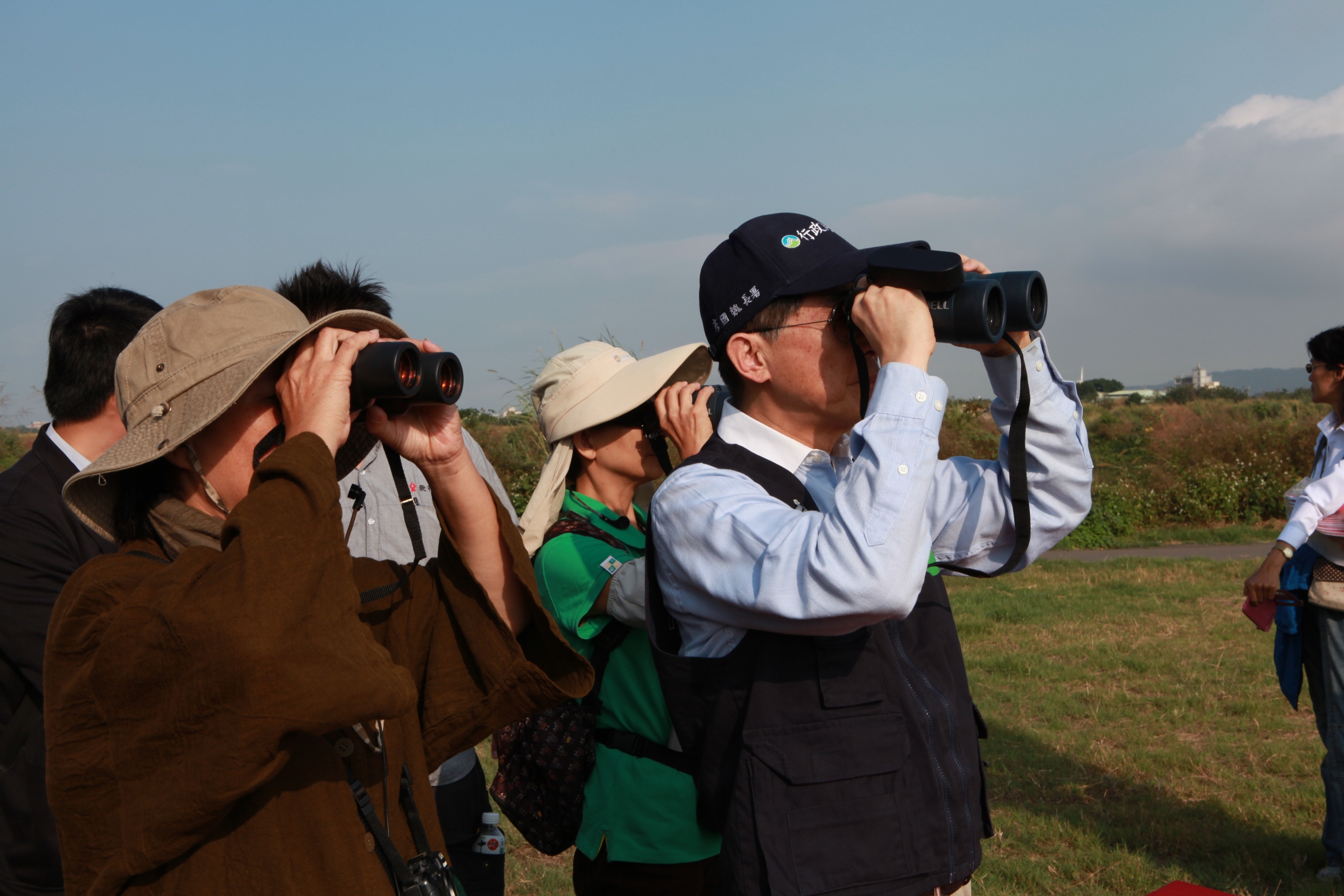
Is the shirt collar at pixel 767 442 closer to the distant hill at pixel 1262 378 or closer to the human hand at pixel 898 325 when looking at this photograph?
the human hand at pixel 898 325

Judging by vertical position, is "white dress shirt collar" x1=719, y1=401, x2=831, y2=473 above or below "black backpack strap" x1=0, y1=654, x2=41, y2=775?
above

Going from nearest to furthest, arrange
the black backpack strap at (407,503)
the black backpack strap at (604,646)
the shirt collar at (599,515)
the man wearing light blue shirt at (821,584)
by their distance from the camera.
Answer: the man wearing light blue shirt at (821,584), the black backpack strap at (407,503), the black backpack strap at (604,646), the shirt collar at (599,515)

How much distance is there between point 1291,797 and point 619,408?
418cm

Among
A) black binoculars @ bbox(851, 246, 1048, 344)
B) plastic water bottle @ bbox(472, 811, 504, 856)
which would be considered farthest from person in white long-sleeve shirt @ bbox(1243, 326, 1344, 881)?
plastic water bottle @ bbox(472, 811, 504, 856)

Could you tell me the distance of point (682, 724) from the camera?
1647 mm

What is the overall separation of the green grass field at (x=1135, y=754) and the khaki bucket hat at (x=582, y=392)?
2206 mm

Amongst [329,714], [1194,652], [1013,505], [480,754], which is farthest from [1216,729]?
[329,714]

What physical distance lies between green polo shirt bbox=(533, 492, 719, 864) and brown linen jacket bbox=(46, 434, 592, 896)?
0.74 meters

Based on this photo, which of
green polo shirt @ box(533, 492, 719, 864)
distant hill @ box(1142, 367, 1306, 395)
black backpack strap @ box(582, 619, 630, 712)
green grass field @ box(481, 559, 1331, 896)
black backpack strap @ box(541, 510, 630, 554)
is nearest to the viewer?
green polo shirt @ box(533, 492, 719, 864)

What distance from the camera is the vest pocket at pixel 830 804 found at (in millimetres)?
1461

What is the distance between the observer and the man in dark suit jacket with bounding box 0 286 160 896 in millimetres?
2172

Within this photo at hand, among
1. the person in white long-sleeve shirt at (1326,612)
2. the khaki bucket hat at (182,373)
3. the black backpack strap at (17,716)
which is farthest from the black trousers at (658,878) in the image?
the person in white long-sleeve shirt at (1326,612)

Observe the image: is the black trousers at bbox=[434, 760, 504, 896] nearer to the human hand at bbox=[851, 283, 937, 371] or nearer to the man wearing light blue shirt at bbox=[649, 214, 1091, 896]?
the man wearing light blue shirt at bbox=[649, 214, 1091, 896]

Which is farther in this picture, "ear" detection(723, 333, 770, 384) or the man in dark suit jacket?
the man in dark suit jacket
